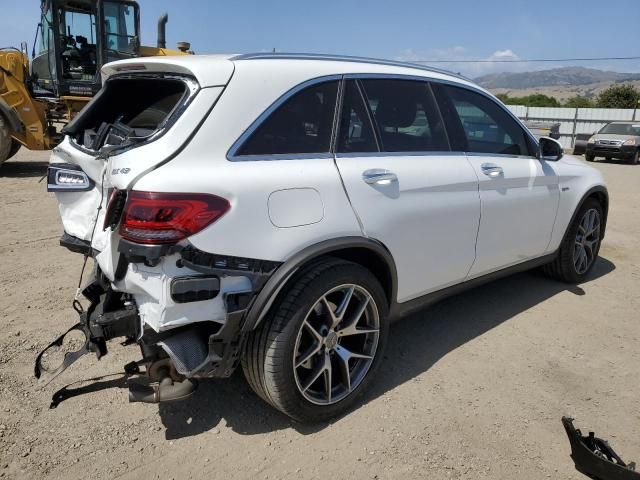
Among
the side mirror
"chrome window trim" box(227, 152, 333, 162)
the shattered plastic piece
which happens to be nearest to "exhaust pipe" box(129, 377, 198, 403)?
"chrome window trim" box(227, 152, 333, 162)

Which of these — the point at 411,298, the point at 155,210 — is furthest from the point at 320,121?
the point at 411,298

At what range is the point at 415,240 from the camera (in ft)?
10.1

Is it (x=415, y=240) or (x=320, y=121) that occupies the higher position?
(x=320, y=121)

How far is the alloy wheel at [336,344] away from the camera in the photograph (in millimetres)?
2701

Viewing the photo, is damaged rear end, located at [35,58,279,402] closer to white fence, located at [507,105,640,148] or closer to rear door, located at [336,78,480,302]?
rear door, located at [336,78,480,302]

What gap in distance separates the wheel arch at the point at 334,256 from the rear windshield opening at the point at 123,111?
3.48ft

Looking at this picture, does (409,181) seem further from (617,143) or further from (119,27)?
(617,143)

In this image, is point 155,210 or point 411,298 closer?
point 155,210

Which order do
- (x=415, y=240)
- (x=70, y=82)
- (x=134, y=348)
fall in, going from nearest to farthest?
(x=415, y=240), (x=134, y=348), (x=70, y=82)

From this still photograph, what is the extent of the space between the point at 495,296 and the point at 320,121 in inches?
107

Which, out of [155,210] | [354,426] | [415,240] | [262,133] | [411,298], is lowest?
[354,426]

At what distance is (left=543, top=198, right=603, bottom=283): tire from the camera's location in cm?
475

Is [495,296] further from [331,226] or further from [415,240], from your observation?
[331,226]

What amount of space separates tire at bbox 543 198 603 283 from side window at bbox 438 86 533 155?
1.07m
